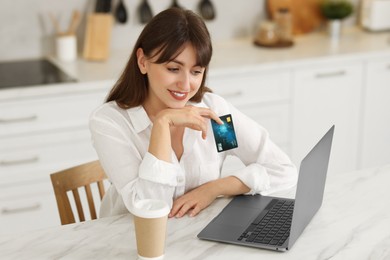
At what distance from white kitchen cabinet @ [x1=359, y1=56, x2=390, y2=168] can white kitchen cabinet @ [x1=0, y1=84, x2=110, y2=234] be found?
1.45 meters

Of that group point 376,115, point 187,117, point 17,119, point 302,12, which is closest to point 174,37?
point 187,117

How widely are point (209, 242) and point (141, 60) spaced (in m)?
0.56

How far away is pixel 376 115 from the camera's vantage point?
4004mm

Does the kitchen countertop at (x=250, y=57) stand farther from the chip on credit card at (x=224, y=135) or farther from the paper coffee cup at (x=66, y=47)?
the chip on credit card at (x=224, y=135)

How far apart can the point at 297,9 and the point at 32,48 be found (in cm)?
150

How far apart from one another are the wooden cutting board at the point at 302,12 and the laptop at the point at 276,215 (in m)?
2.28

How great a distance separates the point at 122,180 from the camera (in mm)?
2006

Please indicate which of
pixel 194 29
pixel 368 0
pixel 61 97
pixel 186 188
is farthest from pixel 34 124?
pixel 368 0

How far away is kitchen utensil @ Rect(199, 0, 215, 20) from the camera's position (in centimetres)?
404

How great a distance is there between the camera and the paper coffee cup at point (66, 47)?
144 inches

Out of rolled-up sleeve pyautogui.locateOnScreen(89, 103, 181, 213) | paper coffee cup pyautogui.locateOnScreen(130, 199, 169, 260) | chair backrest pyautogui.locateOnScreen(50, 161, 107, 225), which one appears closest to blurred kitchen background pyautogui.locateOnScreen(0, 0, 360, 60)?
chair backrest pyautogui.locateOnScreen(50, 161, 107, 225)

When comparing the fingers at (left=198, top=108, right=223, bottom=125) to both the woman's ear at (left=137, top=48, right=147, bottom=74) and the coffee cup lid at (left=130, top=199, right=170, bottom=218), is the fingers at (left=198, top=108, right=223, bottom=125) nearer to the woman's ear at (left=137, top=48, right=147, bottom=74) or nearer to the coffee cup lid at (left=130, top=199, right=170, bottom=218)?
the woman's ear at (left=137, top=48, right=147, bottom=74)

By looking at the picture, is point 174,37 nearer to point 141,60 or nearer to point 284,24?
point 141,60

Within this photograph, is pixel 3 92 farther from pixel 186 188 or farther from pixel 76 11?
pixel 186 188
